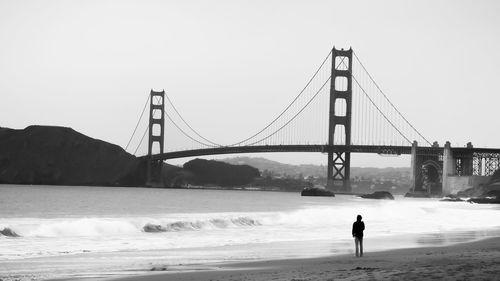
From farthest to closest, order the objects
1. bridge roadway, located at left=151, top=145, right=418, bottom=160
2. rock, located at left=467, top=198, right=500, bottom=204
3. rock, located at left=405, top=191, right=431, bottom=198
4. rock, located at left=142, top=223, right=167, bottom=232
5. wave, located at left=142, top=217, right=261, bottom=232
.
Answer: rock, located at left=405, top=191, right=431, bottom=198
bridge roadway, located at left=151, top=145, right=418, bottom=160
rock, located at left=467, top=198, right=500, bottom=204
wave, located at left=142, top=217, right=261, bottom=232
rock, located at left=142, top=223, right=167, bottom=232

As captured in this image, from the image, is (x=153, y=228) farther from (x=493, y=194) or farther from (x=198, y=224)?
(x=493, y=194)

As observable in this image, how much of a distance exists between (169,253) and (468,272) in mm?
8670

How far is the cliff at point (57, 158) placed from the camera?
161 metres

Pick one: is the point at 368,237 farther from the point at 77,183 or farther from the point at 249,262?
the point at 77,183

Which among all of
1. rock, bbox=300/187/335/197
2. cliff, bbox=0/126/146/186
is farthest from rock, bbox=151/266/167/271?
cliff, bbox=0/126/146/186

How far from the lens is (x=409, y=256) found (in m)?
18.7

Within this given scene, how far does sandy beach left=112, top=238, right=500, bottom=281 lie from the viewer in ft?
42.9

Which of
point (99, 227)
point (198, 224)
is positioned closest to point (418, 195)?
point (198, 224)

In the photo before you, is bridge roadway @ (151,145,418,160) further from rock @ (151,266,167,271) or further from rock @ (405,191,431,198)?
rock @ (151,266,167,271)

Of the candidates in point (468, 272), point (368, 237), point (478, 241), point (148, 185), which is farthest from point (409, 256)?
point (148, 185)

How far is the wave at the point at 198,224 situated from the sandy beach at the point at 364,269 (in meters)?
12.6

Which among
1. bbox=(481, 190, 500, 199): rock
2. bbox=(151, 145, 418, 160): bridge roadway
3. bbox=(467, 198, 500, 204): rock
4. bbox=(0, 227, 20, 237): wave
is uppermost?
bbox=(151, 145, 418, 160): bridge roadway

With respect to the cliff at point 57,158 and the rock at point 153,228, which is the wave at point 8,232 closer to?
the rock at point 153,228

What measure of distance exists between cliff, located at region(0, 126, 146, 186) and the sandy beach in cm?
13801
